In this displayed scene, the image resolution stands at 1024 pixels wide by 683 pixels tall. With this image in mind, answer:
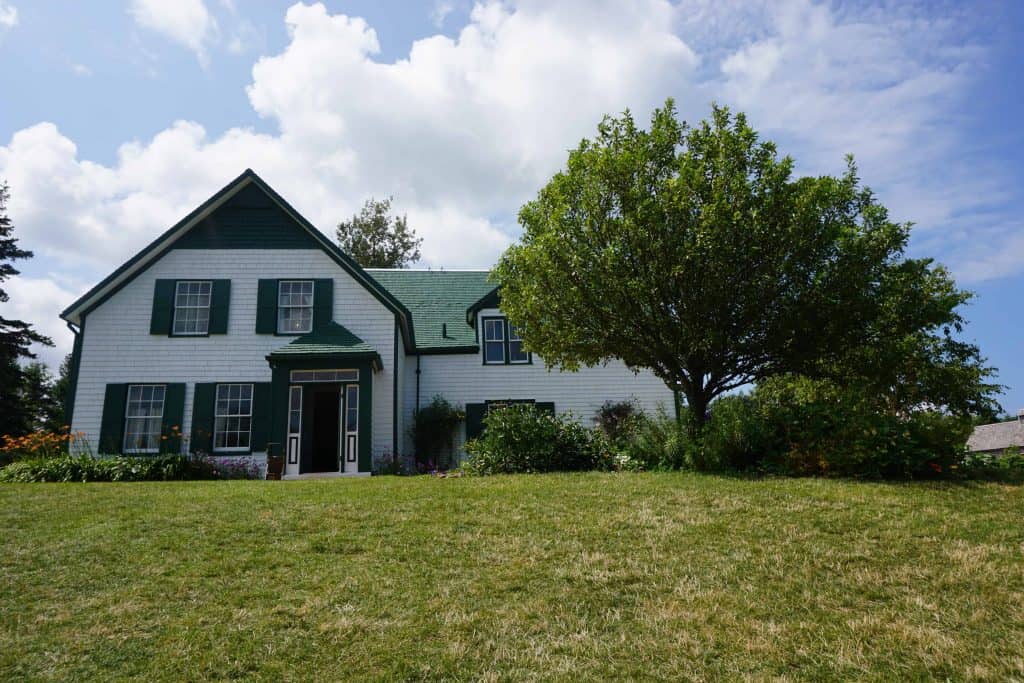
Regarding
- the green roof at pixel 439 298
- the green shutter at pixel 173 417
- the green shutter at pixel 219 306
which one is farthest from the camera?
the green roof at pixel 439 298

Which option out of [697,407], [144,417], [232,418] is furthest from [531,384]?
[144,417]

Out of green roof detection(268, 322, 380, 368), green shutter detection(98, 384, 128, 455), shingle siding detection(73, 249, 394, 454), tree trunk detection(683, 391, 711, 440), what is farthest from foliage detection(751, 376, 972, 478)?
green shutter detection(98, 384, 128, 455)

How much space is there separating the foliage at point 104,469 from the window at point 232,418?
1424mm

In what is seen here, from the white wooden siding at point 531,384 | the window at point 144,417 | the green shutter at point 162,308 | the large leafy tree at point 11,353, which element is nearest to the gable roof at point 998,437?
the white wooden siding at point 531,384

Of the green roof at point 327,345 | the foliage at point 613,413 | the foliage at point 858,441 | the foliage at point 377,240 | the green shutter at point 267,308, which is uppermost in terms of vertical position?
the foliage at point 377,240

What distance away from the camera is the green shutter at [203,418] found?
1712cm

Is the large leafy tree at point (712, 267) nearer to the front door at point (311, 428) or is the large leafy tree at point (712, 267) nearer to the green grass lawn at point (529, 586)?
the green grass lawn at point (529, 586)

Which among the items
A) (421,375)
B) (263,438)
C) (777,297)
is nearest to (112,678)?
(777,297)

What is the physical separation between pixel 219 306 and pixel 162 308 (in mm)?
1533

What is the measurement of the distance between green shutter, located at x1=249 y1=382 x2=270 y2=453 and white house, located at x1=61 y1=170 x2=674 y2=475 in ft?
0.09

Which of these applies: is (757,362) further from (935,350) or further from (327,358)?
(935,350)

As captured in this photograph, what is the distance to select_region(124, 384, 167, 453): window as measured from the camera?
17.2m

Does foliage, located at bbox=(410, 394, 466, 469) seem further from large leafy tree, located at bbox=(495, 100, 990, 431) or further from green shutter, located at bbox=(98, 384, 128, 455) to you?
green shutter, located at bbox=(98, 384, 128, 455)

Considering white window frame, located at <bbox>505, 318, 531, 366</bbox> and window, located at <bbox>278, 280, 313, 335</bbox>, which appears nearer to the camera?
window, located at <bbox>278, 280, 313, 335</bbox>
